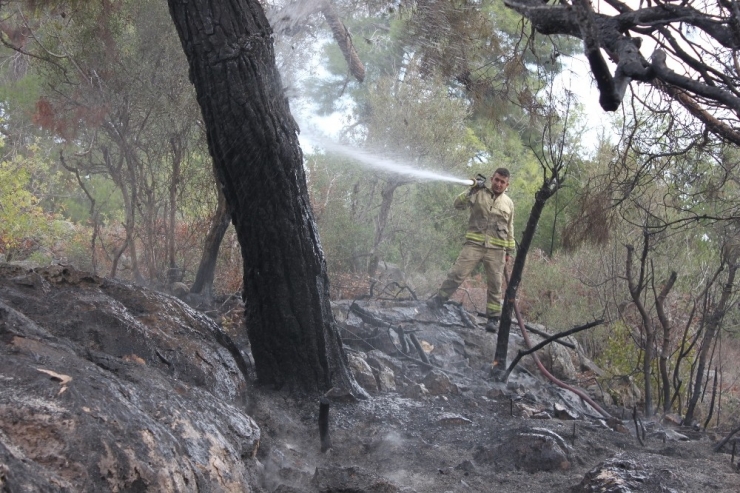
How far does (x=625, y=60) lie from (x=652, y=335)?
5688mm

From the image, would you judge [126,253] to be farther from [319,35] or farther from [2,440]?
[2,440]

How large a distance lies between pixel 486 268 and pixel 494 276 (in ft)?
0.49

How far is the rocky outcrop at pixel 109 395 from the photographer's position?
2.54m

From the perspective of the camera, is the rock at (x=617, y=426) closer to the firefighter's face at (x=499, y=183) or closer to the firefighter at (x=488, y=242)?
the firefighter at (x=488, y=242)

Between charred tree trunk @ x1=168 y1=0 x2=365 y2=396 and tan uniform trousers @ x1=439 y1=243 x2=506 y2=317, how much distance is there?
4356 mm

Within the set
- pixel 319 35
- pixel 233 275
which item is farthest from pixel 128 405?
pixel 319 35

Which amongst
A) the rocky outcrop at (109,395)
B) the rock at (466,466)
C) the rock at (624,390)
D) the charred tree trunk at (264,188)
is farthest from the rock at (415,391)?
the rock at (624,390)

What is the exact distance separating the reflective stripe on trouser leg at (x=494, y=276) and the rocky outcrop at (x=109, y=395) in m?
5.10

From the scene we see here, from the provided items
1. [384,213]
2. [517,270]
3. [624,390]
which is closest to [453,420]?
[517,270]

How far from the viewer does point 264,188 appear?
4.80 metres

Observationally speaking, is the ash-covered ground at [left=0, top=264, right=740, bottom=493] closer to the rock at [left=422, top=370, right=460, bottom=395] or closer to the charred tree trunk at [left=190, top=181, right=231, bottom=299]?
the rock at [left=422, top=370, right=460, bottom=395]

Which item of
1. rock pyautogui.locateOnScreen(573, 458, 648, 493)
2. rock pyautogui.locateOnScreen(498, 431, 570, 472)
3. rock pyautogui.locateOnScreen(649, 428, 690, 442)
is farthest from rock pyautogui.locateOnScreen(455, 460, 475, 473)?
rock pyautogui.locateOnScreen(649, 428, 690, 442)

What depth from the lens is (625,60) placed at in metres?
2.69

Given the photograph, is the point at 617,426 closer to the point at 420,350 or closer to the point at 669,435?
the point at 669,435
